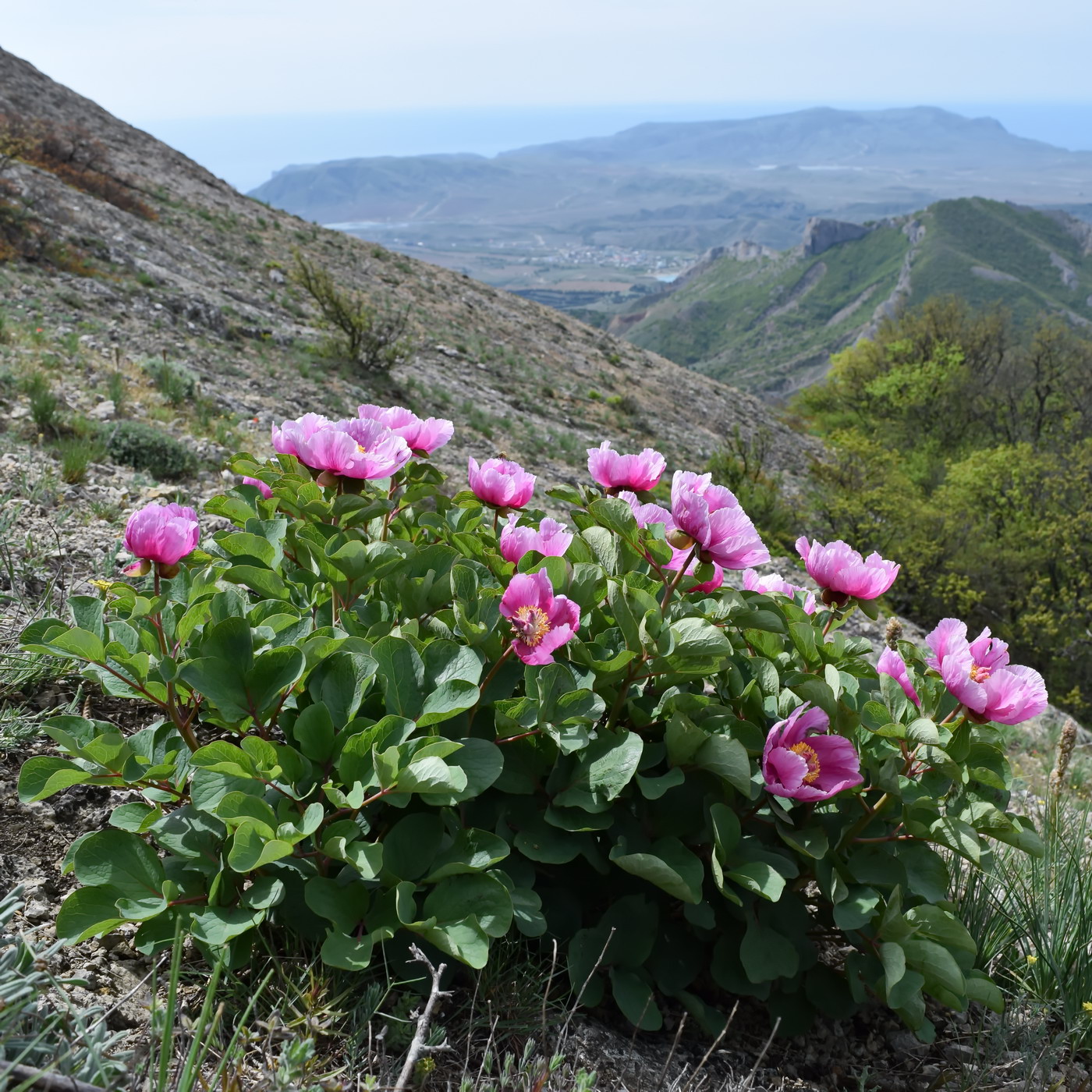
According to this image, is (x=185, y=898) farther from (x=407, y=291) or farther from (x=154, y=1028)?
(x=407, y=291)

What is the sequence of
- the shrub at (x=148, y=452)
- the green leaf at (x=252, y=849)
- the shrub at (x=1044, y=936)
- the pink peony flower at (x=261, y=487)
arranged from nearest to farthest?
the green leaf at (x=252, y=849), the shrub at (x=1044, y=936), the pink peony flower at (x=261, y=487), the shrub at (x=148, y=452)

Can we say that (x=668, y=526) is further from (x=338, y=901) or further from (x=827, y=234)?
(x=827, y=234)

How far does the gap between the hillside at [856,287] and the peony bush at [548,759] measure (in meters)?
82.2

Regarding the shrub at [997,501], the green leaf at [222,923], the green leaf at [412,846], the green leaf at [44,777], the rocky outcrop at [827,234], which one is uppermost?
the rocky outcrop at [827,234]

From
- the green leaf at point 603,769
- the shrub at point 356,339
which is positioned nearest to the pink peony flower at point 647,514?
the green leaf at point 603,769

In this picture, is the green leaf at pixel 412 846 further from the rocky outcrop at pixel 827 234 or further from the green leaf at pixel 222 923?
the rocky outcrop at pixel 827 234

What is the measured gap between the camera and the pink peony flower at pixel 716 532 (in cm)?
169

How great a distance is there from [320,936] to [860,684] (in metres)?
1.36

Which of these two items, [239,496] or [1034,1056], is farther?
[239,496]

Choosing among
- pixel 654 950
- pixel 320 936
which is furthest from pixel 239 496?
pixel 654 950

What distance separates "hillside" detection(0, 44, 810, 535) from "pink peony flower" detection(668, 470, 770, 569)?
412cm

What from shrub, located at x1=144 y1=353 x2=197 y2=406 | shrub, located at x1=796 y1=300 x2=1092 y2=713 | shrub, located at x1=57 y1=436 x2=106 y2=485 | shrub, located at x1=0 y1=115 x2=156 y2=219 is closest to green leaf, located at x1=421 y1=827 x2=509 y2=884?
shrub, located at x1=57 y1=436 x2=106 y2=485

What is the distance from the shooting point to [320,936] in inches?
61.3

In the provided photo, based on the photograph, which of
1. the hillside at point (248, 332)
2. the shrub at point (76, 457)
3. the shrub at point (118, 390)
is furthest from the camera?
the hillside at point (248, 332)
